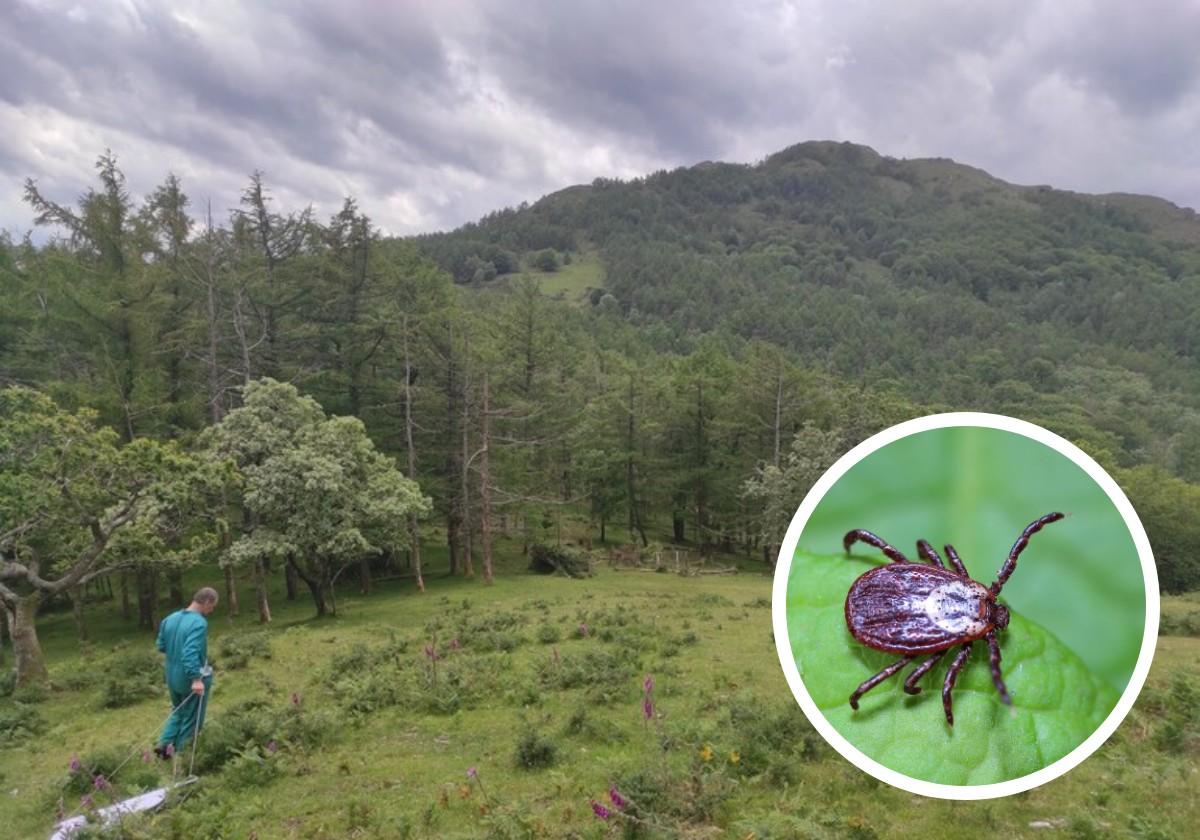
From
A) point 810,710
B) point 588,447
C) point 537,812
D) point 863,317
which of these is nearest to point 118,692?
point 537,812

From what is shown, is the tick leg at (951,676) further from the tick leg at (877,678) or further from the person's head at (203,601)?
the person's head at (203,601)

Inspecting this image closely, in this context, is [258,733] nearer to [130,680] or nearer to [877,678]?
[130,680]

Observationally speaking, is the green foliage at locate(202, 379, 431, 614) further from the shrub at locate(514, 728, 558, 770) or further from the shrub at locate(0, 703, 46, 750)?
the shrub at locate(514, 728, 558, 770)

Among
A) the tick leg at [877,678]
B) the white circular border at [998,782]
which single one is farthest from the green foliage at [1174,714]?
the tick leg at [877,678]

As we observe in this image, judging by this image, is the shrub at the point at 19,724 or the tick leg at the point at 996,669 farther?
the shrub at the point at 19,724

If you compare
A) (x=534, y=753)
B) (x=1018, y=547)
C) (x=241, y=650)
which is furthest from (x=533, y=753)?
(x=241, y=650)

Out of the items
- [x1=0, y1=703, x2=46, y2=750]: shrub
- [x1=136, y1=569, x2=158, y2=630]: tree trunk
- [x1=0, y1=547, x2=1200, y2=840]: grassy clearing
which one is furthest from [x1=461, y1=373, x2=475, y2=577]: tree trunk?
[x1=0, y1=703, x2=46, y2=750]: shrub

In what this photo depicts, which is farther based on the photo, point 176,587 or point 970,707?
point 176,587
